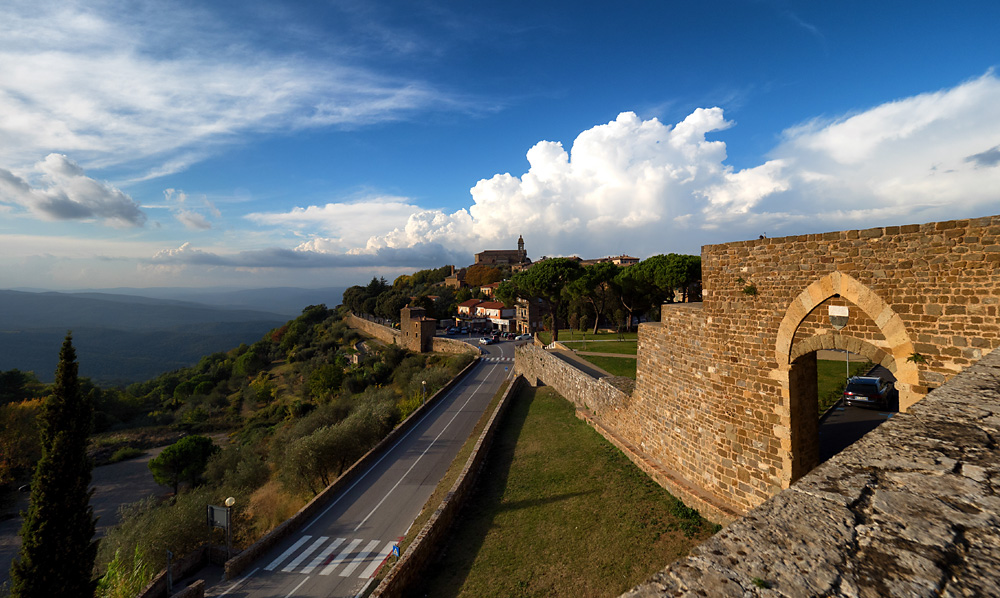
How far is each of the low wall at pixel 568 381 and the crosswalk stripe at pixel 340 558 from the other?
9067 mm

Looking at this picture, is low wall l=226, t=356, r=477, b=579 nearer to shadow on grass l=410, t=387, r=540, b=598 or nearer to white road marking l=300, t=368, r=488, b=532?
white road marking l=300, t=368, r=488, b=532

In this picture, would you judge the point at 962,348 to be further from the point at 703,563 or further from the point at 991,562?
the point at 703,563

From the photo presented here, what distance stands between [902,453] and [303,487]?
2110 cm

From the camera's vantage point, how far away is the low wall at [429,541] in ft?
26.6

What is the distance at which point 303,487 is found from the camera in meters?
18.4

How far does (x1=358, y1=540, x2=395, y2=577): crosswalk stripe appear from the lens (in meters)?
10.5

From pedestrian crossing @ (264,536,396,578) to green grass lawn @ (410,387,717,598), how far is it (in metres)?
2.69

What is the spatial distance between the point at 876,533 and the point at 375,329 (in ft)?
223

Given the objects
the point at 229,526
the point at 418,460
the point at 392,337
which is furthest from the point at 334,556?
the point at 392,337

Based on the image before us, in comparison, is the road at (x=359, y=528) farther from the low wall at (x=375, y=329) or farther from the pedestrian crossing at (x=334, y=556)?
the low wall at (x=375, y=329)

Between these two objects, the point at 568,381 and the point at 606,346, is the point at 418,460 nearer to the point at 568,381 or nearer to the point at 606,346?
the point at 568,381

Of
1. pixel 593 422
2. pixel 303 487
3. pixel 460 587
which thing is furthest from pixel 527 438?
pixel 303 487

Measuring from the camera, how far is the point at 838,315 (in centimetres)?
639

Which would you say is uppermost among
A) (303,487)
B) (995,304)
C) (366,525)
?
(995,304)
